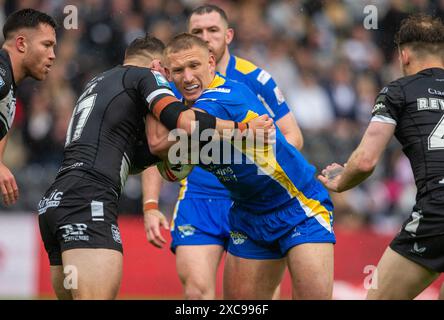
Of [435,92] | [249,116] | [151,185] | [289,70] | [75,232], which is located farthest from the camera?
[289,70]

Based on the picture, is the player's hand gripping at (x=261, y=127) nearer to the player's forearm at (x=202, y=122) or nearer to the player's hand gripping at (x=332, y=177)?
the player's forearm at (x=202, y=122)

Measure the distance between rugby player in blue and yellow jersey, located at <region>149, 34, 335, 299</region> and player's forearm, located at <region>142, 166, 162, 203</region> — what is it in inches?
37.2

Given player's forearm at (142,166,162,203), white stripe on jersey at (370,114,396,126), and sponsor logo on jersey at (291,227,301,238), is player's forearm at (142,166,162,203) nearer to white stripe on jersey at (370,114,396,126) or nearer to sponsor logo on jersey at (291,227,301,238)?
sponsor logo on jersey at (291,227,301,238)

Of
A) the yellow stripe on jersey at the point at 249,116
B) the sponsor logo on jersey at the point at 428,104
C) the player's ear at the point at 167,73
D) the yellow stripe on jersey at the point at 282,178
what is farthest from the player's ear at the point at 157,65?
the sponsor logo on jersey at the point at 428,104

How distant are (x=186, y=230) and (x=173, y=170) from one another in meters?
1.33

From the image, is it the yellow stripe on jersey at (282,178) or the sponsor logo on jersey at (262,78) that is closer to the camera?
the yellow stripe on jersey at (282,178)

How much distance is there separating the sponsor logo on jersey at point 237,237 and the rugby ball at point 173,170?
2.43 ft

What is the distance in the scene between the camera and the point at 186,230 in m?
7.48

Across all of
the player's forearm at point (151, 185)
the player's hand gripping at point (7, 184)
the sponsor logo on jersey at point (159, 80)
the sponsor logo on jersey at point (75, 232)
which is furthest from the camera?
the player's forearm at point (151, 185)

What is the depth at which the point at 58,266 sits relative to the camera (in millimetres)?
5941

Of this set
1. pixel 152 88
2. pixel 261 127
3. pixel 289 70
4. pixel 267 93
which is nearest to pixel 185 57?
pixel 152 88

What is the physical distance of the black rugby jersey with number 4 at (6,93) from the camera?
250 inches

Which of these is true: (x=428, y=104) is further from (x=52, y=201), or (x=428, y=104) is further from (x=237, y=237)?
(x=52, y=201)
